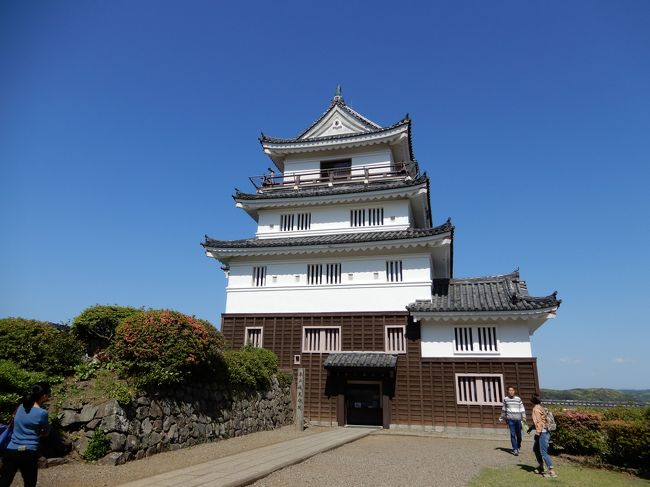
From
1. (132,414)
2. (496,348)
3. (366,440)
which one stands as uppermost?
(496,348)

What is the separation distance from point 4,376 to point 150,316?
358cm

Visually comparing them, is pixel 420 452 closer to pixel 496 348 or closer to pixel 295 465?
pixel 295 465

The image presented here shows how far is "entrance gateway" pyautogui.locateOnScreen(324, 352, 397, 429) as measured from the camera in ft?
66.3

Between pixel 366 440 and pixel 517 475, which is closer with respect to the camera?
pixel 517 475

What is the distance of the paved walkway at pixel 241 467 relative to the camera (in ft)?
25.1

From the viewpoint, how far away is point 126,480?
7.98 m

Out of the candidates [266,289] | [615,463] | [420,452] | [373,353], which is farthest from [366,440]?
[266,289]

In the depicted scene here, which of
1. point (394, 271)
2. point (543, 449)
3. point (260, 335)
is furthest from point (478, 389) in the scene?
point (260, 335)

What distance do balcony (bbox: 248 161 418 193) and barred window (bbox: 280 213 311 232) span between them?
6.60 feet

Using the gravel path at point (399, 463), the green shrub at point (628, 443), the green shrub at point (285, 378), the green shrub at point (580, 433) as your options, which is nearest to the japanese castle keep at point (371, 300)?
the green shrub at point (285, 378)

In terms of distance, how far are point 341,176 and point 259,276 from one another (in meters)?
8.13

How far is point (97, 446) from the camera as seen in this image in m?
9.16

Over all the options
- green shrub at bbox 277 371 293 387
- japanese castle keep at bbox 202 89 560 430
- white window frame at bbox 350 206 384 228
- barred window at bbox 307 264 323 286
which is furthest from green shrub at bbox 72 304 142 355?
white window frame at bbox 350 206 384 228

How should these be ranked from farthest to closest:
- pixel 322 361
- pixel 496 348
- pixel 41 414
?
pixel 322 361
pixel 496 348
pixel 41 414
